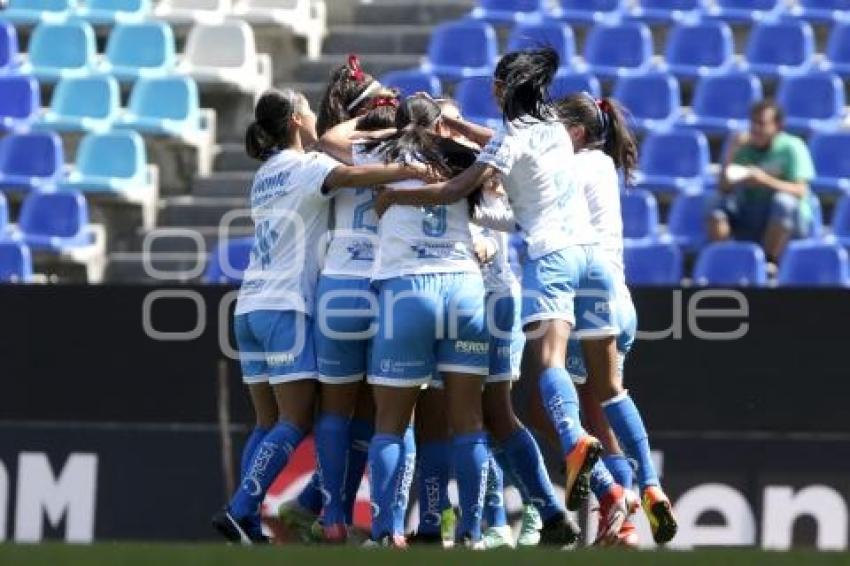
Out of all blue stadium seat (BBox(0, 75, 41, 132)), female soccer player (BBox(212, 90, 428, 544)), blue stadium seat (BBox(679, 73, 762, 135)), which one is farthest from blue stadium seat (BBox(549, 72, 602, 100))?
female soccer player (BBox(212, 90, 428, 544))

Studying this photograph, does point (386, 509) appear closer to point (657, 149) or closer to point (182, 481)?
point (182, 481)

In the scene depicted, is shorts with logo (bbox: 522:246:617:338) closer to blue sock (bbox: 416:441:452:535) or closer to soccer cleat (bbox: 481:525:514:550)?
blue sock (bbox: 416:441:452:535)

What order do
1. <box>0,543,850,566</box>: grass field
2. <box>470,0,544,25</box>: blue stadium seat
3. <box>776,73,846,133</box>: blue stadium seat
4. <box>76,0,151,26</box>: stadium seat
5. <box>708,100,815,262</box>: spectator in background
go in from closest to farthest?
<box>0,543,850,566</box>: grass field < <box>708,100,815,262</box>: spectator in background < <box>776,73,846,133</box>: blue stadium seat < <box>470,0,544,25</box>: blue stadium seat < <box>76,0,151,26</box>: stadium seat

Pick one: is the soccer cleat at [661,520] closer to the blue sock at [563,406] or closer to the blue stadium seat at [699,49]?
the blue sock at [563,406]

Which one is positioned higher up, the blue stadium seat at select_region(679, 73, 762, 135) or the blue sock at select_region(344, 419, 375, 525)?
the blue stadium seat at select_region(679, 73, 762, 135)

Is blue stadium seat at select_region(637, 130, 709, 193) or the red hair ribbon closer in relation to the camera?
the red hair ribbon

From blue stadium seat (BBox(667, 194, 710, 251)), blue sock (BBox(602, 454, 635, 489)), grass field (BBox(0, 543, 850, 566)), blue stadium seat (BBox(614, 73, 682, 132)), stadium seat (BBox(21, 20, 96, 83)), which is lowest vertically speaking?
blue sock (BBox(602, 454, 635, 489))

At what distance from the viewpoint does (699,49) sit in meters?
14.9

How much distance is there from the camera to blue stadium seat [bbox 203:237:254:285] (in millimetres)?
13148

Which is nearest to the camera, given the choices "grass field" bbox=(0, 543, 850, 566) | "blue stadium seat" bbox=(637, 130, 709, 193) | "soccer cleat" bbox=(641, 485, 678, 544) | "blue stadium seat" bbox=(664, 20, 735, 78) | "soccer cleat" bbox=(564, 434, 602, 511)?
"grass field" bbox=(0, 543, 850, 566)

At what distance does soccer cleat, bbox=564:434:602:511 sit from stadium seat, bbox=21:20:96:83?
7.33m

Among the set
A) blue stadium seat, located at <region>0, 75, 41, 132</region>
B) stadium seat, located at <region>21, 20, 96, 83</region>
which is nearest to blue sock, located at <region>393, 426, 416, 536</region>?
blue stadium seat, located at <region>0, 75, 41, 132</region>

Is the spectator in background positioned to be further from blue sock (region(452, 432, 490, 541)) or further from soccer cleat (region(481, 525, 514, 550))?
blue sock (region(452, 432, 490, 541))

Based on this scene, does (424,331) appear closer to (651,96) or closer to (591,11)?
(651,96)
